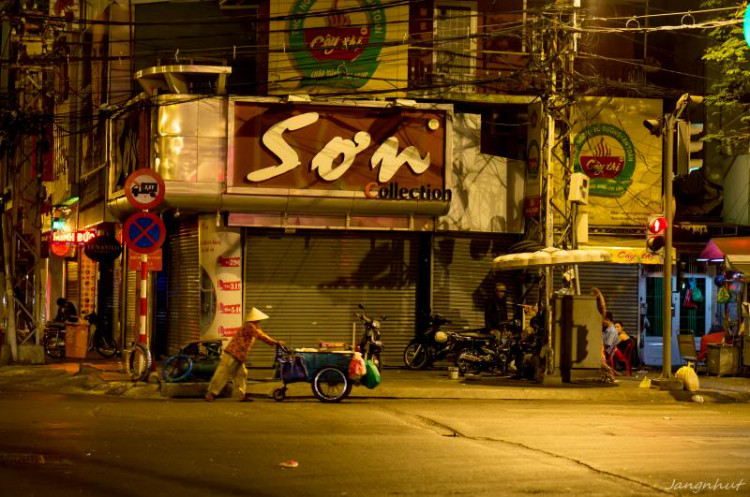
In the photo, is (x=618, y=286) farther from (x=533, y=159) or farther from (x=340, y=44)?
(x=340, y=44)

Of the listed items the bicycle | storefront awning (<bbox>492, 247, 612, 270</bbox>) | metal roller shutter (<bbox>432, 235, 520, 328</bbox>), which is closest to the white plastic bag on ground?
storefront awning (<bbox>492, 247, 612, 270</bbox>)

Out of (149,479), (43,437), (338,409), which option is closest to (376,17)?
(338,409)

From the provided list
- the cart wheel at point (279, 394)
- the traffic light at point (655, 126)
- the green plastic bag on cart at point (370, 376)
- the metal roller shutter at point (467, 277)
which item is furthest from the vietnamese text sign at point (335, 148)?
the green plastic bag on cart at point (370, 376)

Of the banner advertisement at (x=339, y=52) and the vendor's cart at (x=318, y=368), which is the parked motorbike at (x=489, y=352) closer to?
the vendor's cart at (x=318, y=368)

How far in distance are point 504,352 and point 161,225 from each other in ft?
25.9

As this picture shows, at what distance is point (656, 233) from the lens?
20.1 meters

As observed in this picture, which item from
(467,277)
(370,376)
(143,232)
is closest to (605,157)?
(467,277)

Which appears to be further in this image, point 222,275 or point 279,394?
point 222,275

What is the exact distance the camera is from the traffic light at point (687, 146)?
19234mm

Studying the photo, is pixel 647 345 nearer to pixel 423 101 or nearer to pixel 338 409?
pixel 423 101

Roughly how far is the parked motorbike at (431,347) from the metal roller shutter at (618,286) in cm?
425

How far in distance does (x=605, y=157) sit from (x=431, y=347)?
6659 millimetres

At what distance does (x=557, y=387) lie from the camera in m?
19.9

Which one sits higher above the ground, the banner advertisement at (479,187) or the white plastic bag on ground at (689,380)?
the banner advertisement at (479,187)
